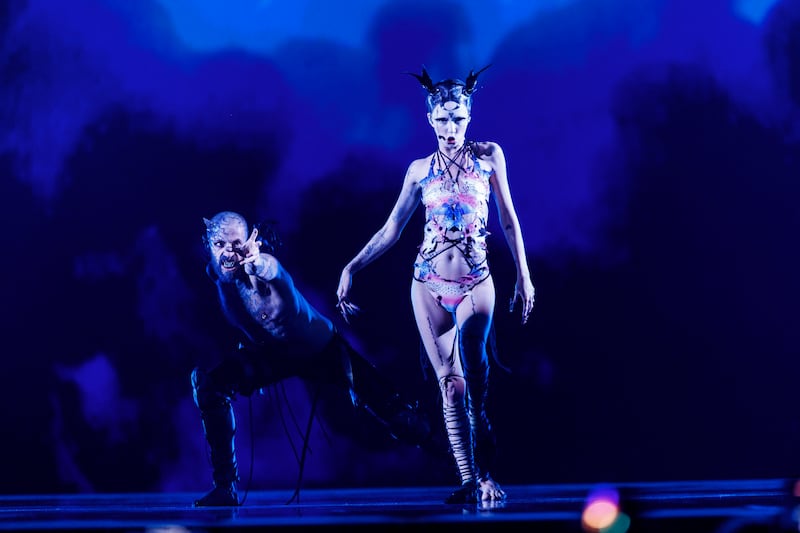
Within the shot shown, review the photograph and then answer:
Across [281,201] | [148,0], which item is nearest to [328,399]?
[281,201]

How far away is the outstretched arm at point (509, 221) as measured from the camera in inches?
173

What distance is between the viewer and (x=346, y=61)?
16.4 ft

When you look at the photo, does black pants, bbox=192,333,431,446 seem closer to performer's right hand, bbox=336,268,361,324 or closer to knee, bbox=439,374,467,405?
performer's right hand, bbox=336,268,361,324

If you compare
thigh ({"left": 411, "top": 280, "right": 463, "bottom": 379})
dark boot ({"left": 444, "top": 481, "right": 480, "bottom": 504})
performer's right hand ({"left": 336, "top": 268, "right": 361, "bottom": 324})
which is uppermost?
performer's right hand ({"left": 336, "top": 268, "right": 361, "bottom": 324})

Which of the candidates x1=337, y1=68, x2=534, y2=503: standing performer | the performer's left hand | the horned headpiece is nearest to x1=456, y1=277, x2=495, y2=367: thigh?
x1=337, y1=68, x2=534, y2=503: standing performer

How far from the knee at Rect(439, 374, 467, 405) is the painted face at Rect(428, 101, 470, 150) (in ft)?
4.00

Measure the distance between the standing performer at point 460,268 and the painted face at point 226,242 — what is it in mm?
612

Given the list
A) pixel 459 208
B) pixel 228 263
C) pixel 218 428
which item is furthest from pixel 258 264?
pixel 459 208

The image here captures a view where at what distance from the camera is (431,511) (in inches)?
130

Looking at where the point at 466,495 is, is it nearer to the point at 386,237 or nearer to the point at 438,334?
the point at 438,334

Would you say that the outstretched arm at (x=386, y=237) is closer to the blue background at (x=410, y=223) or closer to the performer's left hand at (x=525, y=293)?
the blue background at (x=410, y=223)

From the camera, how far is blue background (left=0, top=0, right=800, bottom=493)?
477 cm

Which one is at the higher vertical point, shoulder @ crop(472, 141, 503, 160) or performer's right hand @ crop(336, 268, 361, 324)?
shoulder @ crop(472, 141, 503, 160)

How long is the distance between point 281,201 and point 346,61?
0.94 metres
